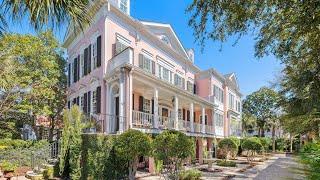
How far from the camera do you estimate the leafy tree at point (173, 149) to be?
13617 mm

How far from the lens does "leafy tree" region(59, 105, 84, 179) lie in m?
14.0

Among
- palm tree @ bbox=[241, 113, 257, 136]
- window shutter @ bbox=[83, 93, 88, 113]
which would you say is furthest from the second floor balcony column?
palm tree @ bbox=[241, 113, 257, 136]

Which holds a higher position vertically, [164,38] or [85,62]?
[164,38]

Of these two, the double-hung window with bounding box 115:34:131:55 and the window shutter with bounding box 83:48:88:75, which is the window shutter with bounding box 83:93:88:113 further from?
the double-hung window with bounding box 115:34:131:55

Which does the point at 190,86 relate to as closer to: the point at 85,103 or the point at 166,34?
the point at 166,34

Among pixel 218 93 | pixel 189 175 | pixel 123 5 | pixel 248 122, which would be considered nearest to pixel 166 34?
pixel 123 5

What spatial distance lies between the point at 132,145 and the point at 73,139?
2.77 meters

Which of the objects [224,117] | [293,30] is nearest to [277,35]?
[293,30]

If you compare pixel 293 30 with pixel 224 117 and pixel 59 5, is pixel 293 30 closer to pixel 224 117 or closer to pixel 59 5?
pixel 59 5

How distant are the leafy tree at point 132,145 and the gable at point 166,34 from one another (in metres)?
12.9

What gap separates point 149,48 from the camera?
22.9 meters

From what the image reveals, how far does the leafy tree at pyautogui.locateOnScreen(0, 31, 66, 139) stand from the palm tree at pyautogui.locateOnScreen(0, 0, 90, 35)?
55.1 ft

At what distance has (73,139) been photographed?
14.1m

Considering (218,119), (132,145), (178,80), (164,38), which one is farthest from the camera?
(218,119)
